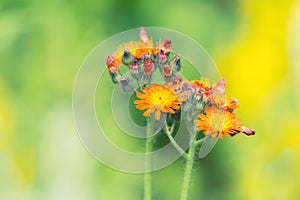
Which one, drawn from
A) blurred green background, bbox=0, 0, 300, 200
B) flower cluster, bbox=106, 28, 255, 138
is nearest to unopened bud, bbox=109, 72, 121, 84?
flower cluster, bbox=106, 28, 255, 138

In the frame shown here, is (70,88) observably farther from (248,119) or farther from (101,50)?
(248,119)

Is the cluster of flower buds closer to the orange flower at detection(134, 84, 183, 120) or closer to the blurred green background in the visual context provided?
the orange flower at detection(134, 84, 183, 120)

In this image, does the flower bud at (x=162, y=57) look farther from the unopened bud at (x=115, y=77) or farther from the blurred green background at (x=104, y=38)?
the blurred green background at (x=104, y=38)

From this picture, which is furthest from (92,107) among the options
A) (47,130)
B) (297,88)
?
(297,88)

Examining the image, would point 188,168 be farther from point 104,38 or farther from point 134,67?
point 104,38

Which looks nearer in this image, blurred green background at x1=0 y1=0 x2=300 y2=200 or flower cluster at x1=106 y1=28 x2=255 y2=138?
flower cluster at x1=106 y1=28 x2=255 y2=138

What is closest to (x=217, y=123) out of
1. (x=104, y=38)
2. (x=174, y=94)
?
(x=174, y=94)
